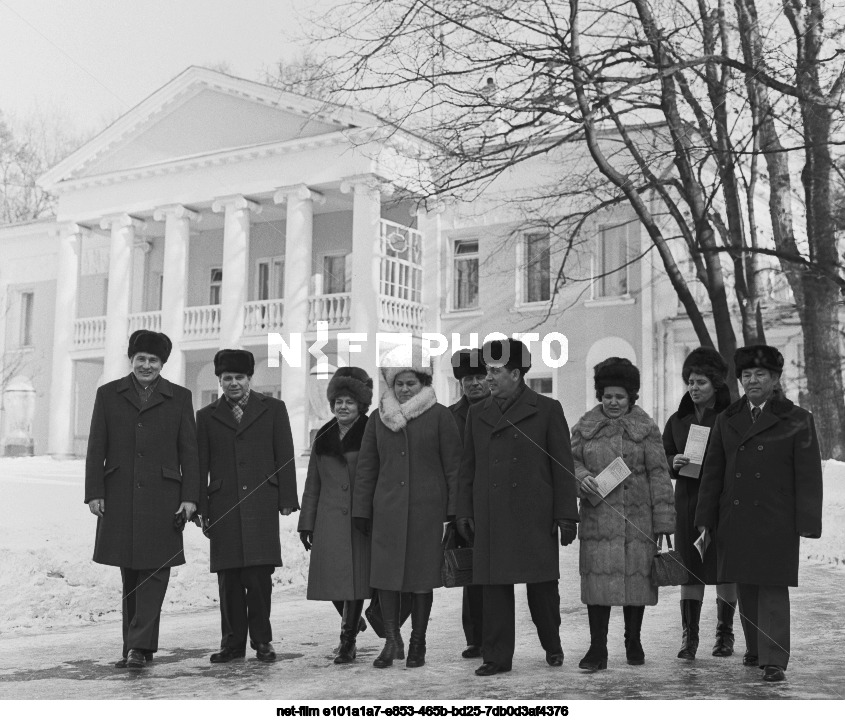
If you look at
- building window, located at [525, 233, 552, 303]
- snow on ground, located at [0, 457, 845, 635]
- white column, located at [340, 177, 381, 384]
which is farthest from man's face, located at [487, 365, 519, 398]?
white column, located at [340, 177, 381, 384]

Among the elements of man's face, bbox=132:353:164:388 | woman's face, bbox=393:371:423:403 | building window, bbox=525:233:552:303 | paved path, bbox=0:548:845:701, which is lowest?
paved path, bbox=0:548:845:701

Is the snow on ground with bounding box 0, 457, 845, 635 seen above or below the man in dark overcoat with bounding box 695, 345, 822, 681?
below

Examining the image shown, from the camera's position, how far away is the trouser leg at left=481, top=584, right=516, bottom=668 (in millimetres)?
5609

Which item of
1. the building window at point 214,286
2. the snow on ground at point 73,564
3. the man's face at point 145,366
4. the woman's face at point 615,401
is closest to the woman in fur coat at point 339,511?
the man's face at point 145,366

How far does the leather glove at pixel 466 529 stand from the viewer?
19.4ft

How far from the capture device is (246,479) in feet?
21.0

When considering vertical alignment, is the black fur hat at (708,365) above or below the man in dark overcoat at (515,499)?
above

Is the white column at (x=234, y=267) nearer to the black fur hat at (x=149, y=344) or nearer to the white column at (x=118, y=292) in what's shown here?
the white column at (x=118, y=292)

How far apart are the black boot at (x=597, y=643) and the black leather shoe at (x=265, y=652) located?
1625 millimetres

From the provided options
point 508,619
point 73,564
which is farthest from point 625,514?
point 73,564

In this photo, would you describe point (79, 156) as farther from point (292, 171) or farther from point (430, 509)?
point (430, 509)

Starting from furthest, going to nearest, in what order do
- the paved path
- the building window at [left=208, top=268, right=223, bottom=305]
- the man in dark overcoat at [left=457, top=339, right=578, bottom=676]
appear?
the building window at [left=208, top=268, right=223, bottom=305] → the man in dark overcoat at [left=457, top=339, right=578, bottom=676] → the paved path

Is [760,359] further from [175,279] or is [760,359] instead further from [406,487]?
[175,279]

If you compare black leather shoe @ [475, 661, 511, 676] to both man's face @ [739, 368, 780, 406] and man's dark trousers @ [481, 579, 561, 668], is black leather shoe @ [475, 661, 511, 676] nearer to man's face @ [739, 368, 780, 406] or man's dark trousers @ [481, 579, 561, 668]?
man's dark trousers @ [481, 579, 561, 668]
